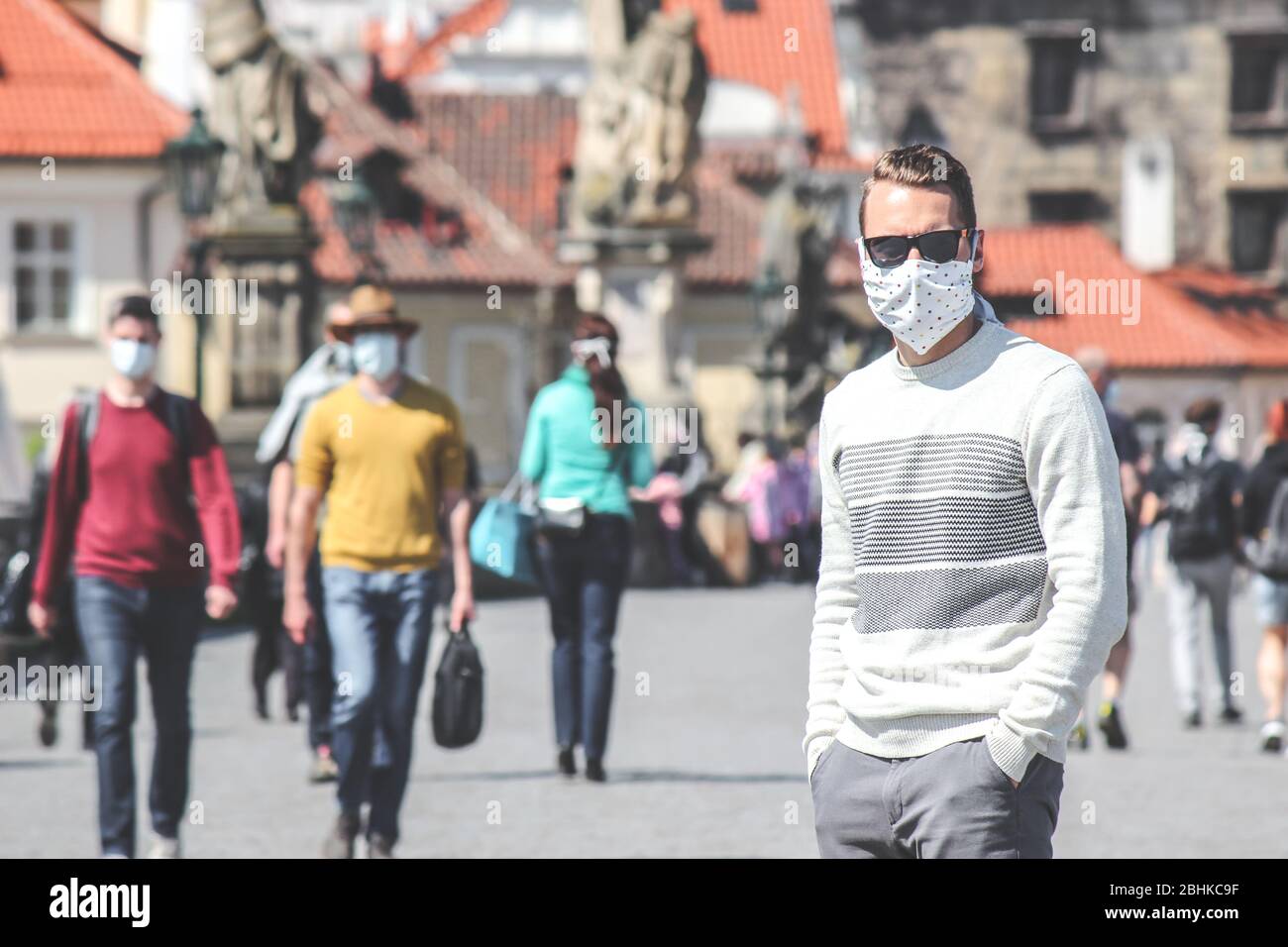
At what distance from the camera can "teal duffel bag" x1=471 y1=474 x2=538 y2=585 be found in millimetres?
11461

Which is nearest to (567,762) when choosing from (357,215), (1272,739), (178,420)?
(178,420)

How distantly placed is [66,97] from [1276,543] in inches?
1373

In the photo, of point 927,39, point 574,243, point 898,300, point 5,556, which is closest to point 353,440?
point 898,300

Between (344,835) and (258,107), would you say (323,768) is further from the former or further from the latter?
(258,107)

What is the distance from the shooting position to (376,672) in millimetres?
9180

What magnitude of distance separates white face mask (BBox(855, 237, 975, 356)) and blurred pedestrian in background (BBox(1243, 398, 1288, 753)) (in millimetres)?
9159

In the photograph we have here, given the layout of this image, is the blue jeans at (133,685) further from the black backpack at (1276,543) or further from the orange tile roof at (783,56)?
the orange tile roof at (783,56)

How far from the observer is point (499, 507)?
11648mm

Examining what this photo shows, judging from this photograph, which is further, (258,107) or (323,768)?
(258,107)

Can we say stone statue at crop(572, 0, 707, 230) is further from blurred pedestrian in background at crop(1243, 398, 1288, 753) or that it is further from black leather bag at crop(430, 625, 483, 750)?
black leather bag at crop(430, 625, 483, 750)

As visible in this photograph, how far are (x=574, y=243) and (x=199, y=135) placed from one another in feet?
22.3

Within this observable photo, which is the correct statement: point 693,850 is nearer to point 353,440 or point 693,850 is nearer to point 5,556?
point 353,440

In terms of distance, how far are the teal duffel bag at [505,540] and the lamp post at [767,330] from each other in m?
25.8

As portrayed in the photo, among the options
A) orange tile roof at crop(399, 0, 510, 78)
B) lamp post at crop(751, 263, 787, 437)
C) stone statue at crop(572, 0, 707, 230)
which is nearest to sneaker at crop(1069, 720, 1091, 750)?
stone statue at crop(572, 0, 707, 230)
